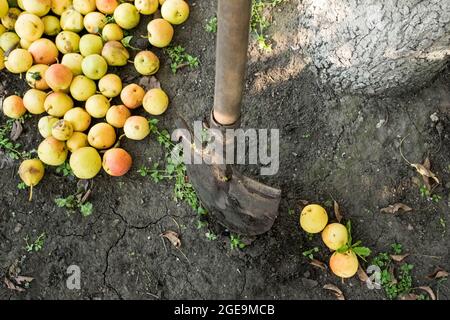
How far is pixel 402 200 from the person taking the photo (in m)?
2.97

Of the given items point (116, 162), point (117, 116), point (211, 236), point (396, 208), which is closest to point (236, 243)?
point (211, 236)

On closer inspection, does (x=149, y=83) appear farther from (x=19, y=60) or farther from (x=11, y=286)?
(x=11, y=286)

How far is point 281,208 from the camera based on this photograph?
2.99m

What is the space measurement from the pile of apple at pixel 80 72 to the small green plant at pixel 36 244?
348 mm

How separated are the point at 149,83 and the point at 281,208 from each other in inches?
48.1

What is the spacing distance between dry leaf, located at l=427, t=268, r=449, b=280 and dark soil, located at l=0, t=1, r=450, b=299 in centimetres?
3

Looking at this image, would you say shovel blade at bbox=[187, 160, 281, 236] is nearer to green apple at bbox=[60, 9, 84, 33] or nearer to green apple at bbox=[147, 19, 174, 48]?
green apple at bbox=[147, 19, 174, 48]

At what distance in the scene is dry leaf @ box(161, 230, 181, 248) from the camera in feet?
9.75

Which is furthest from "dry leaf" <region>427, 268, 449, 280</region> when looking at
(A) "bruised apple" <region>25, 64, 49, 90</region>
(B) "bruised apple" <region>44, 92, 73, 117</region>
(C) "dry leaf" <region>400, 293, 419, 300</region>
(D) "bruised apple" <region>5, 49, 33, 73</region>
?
(D) "bruised apple" <region>5, 49, 33, 73</region>

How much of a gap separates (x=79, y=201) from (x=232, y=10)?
1.88 meters

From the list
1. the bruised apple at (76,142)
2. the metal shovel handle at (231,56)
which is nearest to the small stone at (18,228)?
the bruised apple at (76,142)

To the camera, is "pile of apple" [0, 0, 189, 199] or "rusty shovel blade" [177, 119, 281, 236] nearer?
"rusty shovel blade" [177, 119, 281, 236]

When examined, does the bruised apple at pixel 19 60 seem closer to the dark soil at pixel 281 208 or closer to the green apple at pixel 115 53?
the dark soil at pixel 281 208
